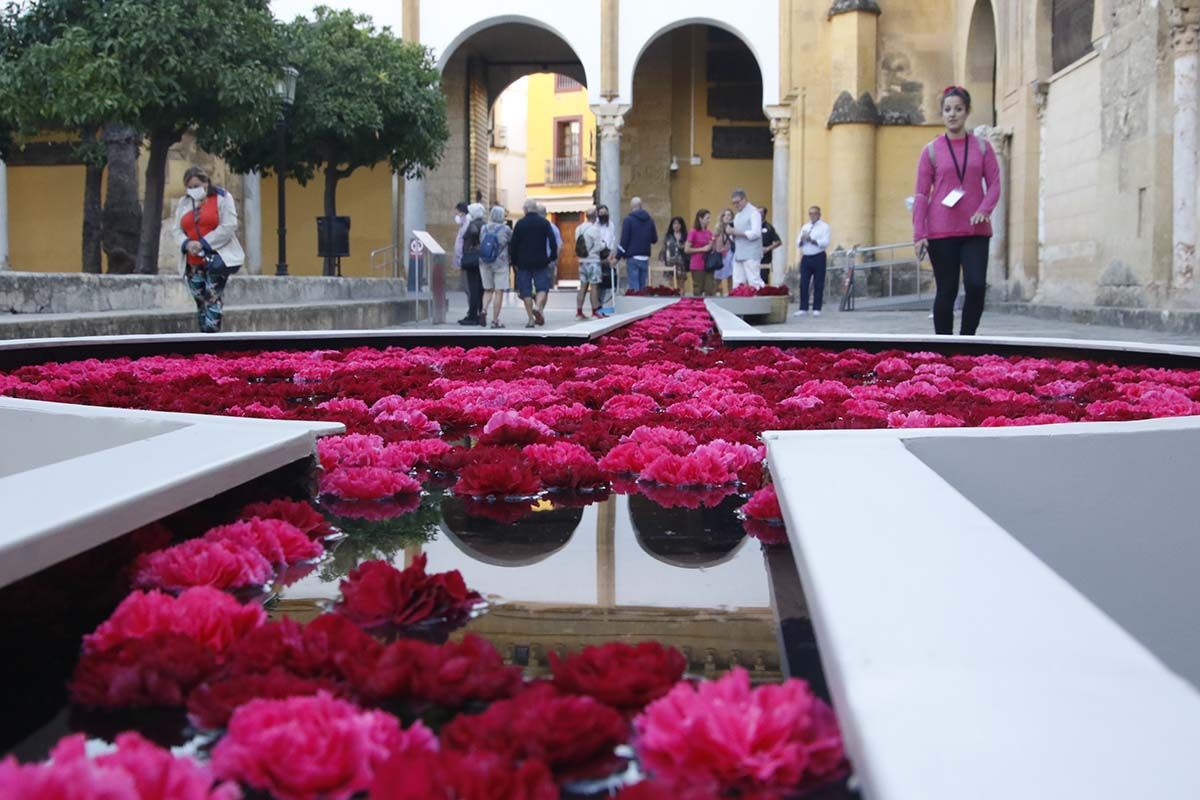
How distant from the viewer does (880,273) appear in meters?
23.8

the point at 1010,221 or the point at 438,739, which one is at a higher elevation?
the point at 1010,221

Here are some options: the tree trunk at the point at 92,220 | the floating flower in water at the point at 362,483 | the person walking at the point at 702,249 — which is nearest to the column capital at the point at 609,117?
the person walking at the point at 702,249

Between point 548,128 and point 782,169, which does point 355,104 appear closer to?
point 782,169

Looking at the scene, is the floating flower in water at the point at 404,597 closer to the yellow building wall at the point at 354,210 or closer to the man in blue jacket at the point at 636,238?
the man in blue jacket at the point at 636,238

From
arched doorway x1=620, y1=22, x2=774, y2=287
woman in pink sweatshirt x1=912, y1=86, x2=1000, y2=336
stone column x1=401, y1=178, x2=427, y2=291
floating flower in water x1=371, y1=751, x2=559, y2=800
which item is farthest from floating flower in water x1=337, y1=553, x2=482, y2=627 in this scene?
arched doorway x1=620, y1=22, x2=774, y2=287

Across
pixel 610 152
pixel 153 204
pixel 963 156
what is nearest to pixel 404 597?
pixel 963 156

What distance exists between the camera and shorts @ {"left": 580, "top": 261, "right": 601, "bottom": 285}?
640 inches

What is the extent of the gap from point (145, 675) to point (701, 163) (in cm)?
3079

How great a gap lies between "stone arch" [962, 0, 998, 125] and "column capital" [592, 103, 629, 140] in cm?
759

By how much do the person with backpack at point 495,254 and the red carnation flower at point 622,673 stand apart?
45.7 feet

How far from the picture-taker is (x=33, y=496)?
1.55 metres

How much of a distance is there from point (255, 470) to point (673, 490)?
890 mm

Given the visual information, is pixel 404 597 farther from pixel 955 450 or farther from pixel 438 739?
pixel 955 450

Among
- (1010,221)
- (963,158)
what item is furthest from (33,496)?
(1010,221)
